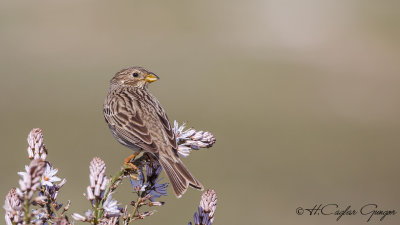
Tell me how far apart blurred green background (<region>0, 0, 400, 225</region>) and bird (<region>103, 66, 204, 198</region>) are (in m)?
15.7

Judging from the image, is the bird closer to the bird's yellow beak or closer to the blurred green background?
the bird's yellow beak

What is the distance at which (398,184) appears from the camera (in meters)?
30.0

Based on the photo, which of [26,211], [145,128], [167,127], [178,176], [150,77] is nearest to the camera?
[26,211]

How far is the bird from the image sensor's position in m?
5.60

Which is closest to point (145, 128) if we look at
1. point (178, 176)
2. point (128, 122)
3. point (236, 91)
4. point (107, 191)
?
point (128, 122)

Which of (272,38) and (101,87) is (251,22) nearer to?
(272,38)

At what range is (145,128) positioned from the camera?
257 inches

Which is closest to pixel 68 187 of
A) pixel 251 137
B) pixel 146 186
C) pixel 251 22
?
pixel 251 137

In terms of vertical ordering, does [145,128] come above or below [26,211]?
above

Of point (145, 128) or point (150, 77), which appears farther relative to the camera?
point (150, 77)

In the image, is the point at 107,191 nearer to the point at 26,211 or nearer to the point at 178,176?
the point at 26,211

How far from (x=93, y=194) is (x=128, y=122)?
2942mm

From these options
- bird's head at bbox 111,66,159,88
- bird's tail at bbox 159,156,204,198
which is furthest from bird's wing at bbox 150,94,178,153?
bird's head at bbox 111,66,159,88

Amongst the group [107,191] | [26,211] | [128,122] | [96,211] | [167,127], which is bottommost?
[26,211]
